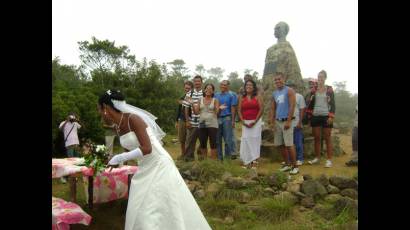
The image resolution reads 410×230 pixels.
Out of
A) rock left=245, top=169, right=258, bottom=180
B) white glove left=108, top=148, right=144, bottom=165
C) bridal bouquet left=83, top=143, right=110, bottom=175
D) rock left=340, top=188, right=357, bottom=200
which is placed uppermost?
white glove left=108, top=148, right=144, bottom=165

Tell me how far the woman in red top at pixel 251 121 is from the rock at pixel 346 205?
2.50 metres

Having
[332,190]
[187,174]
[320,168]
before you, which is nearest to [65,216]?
[187,174]

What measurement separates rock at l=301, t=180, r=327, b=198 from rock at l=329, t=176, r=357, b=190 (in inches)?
10.8

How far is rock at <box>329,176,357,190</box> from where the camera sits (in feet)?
19.0

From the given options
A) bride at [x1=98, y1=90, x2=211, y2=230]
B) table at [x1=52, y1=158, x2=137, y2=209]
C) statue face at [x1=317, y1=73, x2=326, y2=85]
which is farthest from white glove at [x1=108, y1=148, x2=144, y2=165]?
statue face at [x1=317, y1=73, x2=326, y2=85]

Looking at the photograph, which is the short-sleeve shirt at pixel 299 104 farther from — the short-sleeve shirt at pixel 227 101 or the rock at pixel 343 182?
the rock at pixel 343 182

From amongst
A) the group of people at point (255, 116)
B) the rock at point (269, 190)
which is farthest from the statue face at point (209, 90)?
the rock at point (269, 190)

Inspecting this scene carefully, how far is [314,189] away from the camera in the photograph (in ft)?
18.7

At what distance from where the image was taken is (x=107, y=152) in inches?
189

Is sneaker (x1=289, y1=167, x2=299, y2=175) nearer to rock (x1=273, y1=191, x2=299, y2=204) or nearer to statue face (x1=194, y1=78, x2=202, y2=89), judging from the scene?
rock (x1=273, y1=191, x2=299, y2=204)
